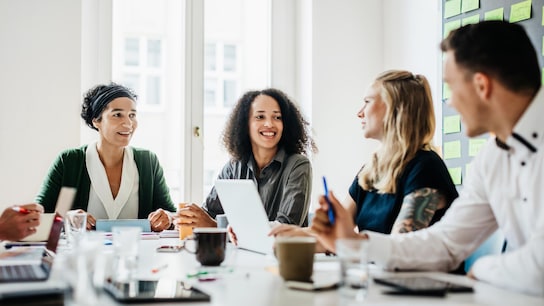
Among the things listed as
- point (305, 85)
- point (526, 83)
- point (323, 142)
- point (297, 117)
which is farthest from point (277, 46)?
point (526, 83)

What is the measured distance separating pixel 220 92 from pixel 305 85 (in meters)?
0.53

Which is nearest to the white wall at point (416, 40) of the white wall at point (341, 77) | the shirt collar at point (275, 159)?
the white wall at point (341, 77)

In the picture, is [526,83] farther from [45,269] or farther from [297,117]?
[297,117]

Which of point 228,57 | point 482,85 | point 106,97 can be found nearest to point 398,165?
point 482,85

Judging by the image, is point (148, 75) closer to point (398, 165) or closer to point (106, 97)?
point (106, 97)

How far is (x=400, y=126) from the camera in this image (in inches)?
83.4

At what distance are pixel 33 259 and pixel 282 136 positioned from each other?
1.42 meters

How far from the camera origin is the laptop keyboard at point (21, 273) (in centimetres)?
133

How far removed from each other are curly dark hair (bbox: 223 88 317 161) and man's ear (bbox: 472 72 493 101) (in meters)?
1.39

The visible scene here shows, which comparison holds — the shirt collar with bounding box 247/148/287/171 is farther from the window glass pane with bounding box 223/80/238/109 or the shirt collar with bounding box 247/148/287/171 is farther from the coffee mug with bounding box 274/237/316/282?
the coffee mug with bounding box 274/237/316/282

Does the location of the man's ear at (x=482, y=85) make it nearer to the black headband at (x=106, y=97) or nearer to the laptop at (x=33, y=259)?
the laptop at (x=33, y=259)

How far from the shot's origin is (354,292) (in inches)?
49.4

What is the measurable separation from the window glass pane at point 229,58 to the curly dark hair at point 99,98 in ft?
2.78

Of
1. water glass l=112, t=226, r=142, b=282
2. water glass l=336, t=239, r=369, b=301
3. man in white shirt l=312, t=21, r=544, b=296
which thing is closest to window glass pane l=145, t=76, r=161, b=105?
water glass l=112, t=226, r=142, b=282
